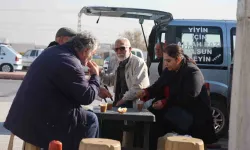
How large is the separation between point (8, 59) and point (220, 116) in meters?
19.7

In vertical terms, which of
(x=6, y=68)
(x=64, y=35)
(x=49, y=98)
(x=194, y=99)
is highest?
(x=64, y=35)

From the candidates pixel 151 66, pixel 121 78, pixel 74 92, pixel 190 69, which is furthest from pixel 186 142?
pixel 151 66

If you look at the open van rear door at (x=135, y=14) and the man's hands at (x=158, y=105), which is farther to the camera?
the open van rear door at (x=135, y=14)

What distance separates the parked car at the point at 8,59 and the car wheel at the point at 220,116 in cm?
1925

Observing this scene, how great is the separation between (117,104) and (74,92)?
1939mm

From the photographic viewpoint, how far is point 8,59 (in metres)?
25.9

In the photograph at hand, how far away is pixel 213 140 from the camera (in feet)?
15.9

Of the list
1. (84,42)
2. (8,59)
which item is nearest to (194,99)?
(84,42)

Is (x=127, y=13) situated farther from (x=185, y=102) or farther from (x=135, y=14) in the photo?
(x=185, y=102)

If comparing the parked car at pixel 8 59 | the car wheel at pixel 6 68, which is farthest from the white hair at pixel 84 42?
the car wheel at pixel 6 68

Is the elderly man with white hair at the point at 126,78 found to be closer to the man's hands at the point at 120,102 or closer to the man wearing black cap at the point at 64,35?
the man's hands at the point at 120,102

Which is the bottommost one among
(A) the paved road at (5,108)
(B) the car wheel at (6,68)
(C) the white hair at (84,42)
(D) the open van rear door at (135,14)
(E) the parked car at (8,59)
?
(A) the paved road at (5,108)

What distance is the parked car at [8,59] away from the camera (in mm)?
25641

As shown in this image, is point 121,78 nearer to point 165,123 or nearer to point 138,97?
point 138,97
